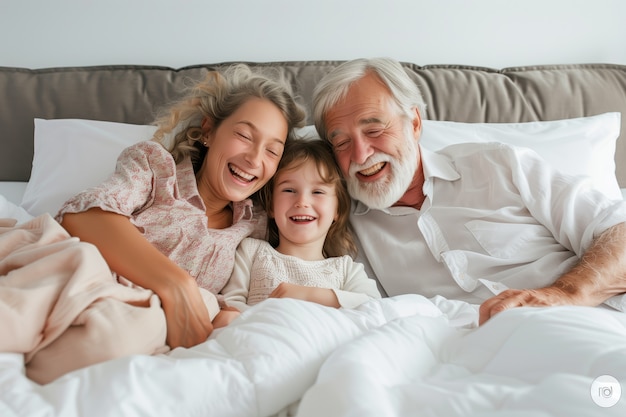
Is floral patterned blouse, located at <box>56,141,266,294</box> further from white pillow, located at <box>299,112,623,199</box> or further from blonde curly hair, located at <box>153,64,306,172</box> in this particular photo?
white pillow, located at <box>299,112,623,199</box>

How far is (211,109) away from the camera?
1775 millimetres

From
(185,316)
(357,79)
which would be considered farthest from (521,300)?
(357,79)

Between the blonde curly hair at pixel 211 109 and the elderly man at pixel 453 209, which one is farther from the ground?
the blonde curly hair at pixel 211 109

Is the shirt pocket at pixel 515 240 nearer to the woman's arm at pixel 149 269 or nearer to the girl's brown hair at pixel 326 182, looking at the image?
the girl's brown hair at pixel 326 182

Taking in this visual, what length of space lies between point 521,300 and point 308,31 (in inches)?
66.1

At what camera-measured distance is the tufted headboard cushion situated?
204 centimetres

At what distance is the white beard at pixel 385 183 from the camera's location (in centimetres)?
177

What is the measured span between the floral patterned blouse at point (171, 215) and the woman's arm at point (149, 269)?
6.2 inches

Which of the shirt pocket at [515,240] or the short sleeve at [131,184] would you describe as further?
the shirt pocket at [515,240]

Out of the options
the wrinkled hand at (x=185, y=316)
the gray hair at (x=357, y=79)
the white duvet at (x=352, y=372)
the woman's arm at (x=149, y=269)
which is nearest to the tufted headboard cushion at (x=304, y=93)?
the gray hair at (x=357, y=79)

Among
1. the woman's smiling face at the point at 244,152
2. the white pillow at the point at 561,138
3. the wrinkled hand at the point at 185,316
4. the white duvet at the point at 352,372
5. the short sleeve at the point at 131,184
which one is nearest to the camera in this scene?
the white duvet at the point at 352,372

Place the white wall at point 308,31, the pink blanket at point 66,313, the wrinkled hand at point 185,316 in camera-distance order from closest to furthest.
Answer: the pink blanket at point 66,313 < the wrinkled hand at point 185,316 < the white wall at point 308,31

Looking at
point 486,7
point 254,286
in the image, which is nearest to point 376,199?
point 254,286

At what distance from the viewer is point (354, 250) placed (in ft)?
6.06
